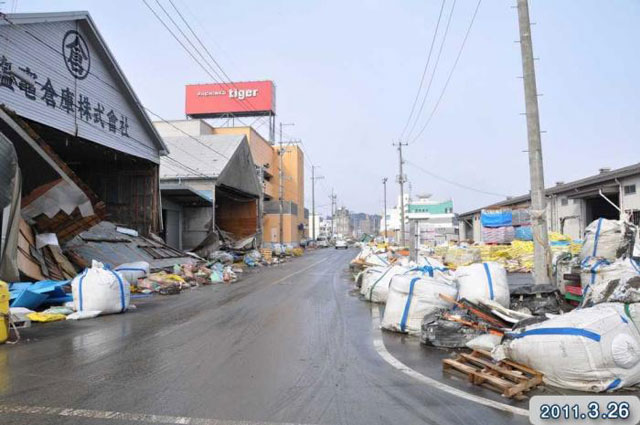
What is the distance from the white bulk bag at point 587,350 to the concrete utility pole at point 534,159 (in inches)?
166

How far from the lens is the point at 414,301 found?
7129 millimetres

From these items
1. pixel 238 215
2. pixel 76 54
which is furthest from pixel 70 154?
pixel 238 215

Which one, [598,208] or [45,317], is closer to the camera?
[45,317]

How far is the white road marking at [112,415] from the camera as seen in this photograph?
12.1 ft

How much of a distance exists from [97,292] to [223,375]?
18.2ft

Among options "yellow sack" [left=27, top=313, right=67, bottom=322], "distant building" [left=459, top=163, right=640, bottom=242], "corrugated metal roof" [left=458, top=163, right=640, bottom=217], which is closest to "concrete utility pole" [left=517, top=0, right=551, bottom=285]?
"yellow sack" [left=27, top=313, right=67, bottom=322]

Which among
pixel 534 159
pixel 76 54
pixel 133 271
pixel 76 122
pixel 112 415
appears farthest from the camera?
pixel 76 54

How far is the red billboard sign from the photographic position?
61375mm

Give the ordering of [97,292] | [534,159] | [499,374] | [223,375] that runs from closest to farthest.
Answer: [499,374] < [223,375] < [534,159] < [97,292]

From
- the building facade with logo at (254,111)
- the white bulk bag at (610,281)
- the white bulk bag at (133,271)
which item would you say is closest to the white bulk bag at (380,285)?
the white bulk bag at (610,281)

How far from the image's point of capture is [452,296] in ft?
23.7

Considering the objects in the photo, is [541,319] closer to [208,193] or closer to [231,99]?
[208,193]

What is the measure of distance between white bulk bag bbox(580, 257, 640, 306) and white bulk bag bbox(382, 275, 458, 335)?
1965 millimetres

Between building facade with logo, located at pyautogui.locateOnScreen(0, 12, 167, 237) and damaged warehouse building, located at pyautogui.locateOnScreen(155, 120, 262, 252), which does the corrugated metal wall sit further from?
damaged warehouse building, located at pyautogui.locateOnScreen(155, 120, 262, 252)
